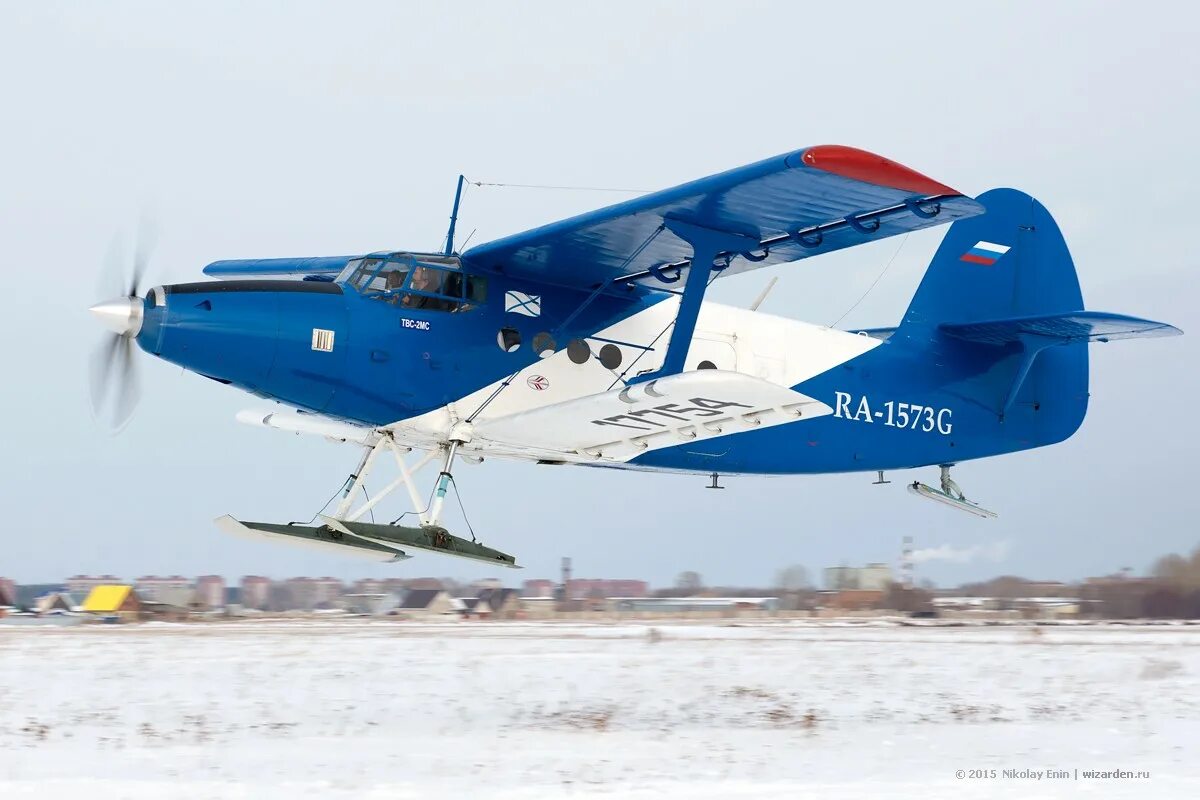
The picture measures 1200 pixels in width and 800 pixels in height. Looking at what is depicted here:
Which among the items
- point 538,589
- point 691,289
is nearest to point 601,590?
point 538,589

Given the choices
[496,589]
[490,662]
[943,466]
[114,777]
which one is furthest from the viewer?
[496,589]

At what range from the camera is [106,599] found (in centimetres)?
2628

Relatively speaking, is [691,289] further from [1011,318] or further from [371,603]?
[371,603]

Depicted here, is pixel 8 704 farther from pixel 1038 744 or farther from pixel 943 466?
pixel 943 466

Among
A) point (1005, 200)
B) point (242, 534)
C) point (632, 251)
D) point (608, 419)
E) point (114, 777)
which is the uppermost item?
point (1005, 200)

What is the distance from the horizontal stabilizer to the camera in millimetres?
15742

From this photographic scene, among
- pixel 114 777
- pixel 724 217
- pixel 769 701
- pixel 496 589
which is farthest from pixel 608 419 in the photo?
pixel 496 589

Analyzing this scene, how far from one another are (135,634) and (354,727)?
11005 millimetres

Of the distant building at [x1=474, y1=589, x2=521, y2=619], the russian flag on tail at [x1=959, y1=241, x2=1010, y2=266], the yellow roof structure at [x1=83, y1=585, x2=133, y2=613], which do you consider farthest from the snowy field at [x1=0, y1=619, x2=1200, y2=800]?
the distant building at [x1=474, y1=589, x2=521, y2=619]

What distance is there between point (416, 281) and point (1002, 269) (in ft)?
32.7

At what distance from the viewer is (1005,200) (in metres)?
19.2

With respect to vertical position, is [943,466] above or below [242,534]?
above

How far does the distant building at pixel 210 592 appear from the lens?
92.0ft

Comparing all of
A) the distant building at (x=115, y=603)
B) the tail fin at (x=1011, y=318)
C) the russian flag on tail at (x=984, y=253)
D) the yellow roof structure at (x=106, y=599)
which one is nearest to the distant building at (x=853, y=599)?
the tail fin at (x=1011, y=318)
